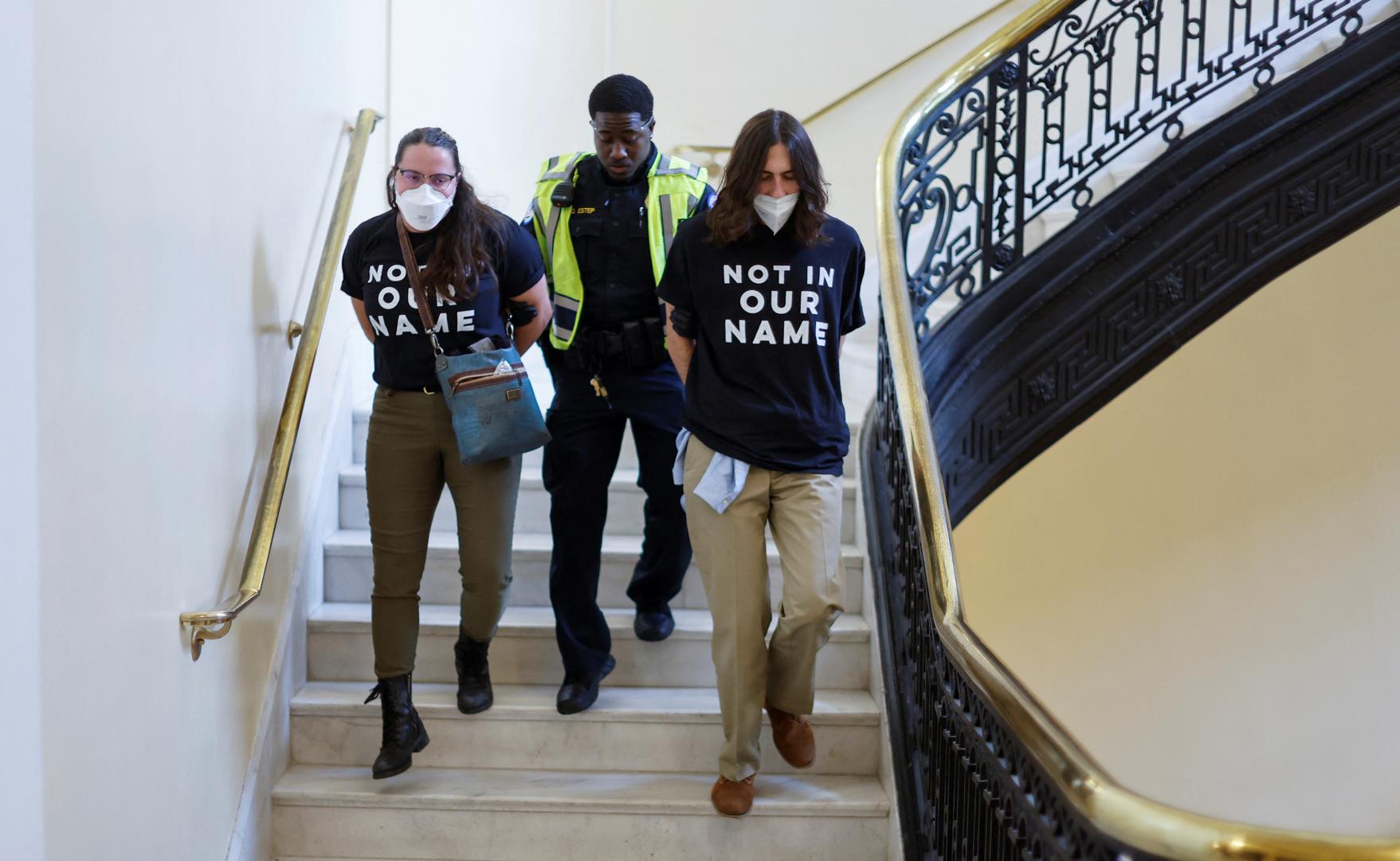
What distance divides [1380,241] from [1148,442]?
1147 millimetres

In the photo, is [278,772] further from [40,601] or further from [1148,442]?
[1148,442]

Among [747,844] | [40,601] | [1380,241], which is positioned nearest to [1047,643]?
[1380,241]

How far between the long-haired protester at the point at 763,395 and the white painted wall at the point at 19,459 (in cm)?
145

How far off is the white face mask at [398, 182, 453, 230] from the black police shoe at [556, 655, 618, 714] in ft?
4.30

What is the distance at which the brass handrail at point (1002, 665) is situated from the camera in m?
1.41

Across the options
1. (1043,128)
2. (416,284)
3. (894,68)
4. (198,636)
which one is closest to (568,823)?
(198,636)

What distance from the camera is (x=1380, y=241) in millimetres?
4863

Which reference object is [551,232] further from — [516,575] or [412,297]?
[516,575]

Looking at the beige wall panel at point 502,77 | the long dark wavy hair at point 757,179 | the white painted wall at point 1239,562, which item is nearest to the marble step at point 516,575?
the long dark wavy hair at point 757,179

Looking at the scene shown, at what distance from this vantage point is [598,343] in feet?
11.3

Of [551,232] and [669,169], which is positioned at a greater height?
[669,169]

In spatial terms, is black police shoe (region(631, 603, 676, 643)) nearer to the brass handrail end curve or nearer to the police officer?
the police officer

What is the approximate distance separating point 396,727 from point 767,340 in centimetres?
144

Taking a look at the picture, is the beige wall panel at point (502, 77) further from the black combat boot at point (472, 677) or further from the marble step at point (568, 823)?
the marble step at point (568, 823)
